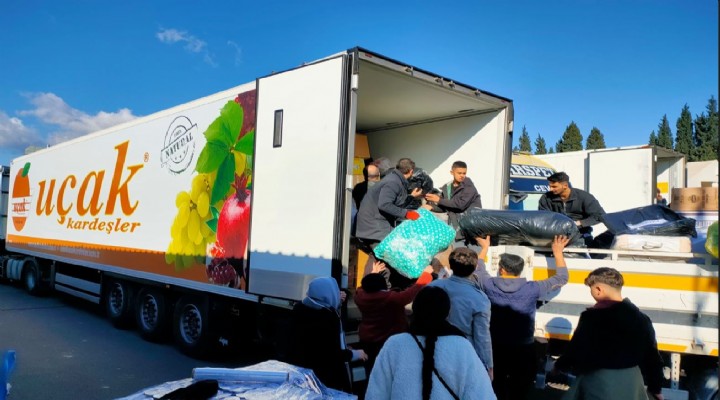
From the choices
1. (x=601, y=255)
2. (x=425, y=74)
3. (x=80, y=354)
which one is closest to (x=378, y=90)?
(x=425, y=74)

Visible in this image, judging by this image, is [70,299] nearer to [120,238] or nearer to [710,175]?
[120,238]

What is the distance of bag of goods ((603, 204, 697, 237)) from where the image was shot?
4.04 meters

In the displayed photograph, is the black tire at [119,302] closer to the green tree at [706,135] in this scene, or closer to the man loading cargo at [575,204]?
the man loading cargo at [575,204]

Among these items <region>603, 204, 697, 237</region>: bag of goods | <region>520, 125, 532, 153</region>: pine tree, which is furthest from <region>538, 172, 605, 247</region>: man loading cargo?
<region>520, 125, 532, 153</region>: pine tree

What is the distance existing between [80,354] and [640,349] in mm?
6516

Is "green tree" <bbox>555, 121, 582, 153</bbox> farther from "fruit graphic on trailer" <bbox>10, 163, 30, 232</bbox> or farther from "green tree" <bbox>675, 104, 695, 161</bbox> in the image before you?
"fruit graphic on trailer" <bbox>10, 163, 30, 232</bbox>

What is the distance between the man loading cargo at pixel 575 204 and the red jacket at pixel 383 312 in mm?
2157

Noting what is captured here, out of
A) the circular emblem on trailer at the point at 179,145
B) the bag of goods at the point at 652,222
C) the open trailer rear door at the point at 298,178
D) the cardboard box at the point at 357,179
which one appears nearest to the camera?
the bag of goods at the point at 652,222

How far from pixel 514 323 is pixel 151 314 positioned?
554 centimetres

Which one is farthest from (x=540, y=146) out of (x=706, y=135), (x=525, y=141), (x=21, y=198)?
(x=21, y=198)

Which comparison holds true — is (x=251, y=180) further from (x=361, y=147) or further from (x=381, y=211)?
(x=361, y=147)

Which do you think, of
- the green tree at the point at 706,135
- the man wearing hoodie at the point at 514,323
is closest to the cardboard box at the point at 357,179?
the man wearing hoodie at the point at 514,323

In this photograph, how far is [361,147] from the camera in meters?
7.21

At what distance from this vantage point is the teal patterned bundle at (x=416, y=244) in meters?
4.38
